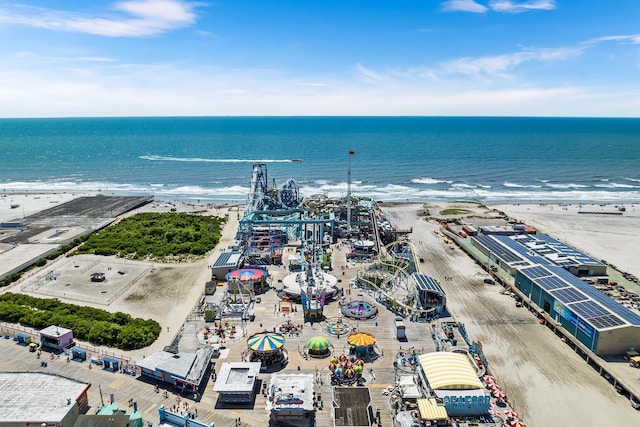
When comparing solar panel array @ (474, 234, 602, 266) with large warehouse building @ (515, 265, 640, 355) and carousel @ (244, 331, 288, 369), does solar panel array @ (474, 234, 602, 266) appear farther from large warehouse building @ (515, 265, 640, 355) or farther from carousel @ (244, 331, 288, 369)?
carousel @ (244, 331, 288, 369)

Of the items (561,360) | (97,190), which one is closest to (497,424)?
(561,360)

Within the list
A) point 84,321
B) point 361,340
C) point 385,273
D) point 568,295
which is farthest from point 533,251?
point 84,321

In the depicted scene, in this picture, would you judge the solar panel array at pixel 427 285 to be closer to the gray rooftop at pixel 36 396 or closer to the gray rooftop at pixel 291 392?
the gray rooftop at pixel 291 392

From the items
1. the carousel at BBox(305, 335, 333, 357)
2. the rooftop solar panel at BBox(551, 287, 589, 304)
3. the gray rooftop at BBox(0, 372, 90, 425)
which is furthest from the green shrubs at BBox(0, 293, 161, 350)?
the rooftop solar panel at BBox(551, 287, 589, 304)

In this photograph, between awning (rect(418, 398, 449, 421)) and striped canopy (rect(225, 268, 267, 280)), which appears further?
striped canopy (rect(225, 268, 267, 280))

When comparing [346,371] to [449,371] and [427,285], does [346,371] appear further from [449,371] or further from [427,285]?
[427,285]

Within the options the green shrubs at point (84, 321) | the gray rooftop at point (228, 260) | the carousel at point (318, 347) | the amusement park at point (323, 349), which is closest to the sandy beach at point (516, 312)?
the green shrubs at point (84, 321)

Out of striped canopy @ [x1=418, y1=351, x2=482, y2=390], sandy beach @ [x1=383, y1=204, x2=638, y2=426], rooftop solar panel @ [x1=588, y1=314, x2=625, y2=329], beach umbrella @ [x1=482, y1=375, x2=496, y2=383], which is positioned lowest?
sandy beach @ [x1=383, y1=204, x2=638, y2=426]
